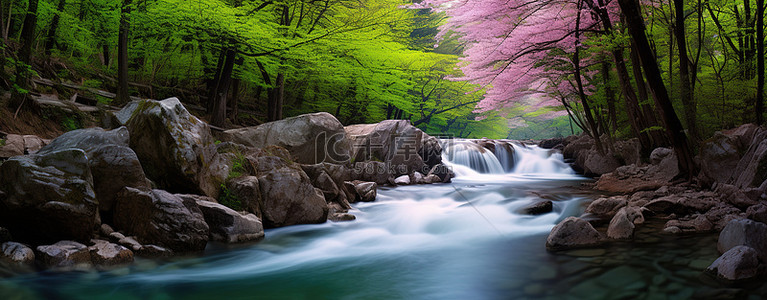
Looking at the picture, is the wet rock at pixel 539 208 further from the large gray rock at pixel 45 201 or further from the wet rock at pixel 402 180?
the large gray rock at pixel 45 201

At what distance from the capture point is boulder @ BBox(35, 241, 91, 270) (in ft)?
11.7

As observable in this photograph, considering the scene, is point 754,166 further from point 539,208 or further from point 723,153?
point 539,208

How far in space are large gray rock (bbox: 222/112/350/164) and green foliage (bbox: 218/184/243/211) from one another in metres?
3.84

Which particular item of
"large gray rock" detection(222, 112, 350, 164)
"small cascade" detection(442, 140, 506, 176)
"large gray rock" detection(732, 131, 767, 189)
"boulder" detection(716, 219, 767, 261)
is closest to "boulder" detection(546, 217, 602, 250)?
"boulder" detection(716, 219, 767, 261)

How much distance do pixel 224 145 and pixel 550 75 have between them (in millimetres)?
9717

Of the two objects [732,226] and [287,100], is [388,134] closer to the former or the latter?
[287,100]

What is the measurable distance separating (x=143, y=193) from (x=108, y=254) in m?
0.74

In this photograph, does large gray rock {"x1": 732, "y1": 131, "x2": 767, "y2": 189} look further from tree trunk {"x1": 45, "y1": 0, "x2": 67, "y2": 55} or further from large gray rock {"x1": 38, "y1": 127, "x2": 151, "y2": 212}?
tree trunk {"x1": 45, "y1": 0, "x2": 67, "y2": 55}

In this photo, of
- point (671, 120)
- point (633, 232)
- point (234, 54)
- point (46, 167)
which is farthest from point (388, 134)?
point (46, 167)

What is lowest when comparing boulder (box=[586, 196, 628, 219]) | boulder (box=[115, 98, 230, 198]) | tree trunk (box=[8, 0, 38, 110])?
boulder (box=[586, 196, 628, 219])

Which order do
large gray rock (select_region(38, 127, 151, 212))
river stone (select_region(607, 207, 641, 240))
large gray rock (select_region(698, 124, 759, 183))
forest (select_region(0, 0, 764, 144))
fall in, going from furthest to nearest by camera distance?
forest (select_region(0, 0, 764, 144)), large gray rock (select_region(698, 124, 759, 183)), river stone (select_region(607, 207, 641, 240)), large gray rock (select_region(38, 127, 151, 212))

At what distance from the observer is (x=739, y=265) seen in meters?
3.20

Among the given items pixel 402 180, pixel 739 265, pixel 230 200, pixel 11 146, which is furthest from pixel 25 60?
pixel 739 265

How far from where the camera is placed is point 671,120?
6383 millimetres
